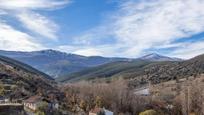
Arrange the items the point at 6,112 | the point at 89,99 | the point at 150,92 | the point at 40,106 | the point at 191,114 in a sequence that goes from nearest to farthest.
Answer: the point at 6,112 → the point at 40,106 → the point at 191,114 → the point at 89,99 → the point at 150,92

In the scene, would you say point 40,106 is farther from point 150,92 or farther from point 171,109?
point 150,92

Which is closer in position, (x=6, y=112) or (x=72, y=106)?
(x=6, y=112)

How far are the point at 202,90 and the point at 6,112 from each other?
121242 mm

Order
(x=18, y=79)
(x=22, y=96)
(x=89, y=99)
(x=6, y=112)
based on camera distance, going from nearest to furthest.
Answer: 1. (x=6, y=112)
2. (x=22, y=96)
3. (x=89, y=99)
4. (x=18, y=79)

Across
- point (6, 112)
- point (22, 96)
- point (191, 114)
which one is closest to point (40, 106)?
point (22, 96)

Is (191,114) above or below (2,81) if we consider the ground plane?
below

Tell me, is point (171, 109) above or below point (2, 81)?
below

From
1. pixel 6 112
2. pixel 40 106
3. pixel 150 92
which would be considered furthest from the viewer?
pixel 150 92

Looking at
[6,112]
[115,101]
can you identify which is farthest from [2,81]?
[6,112]

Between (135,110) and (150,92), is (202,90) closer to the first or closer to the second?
(135,110)

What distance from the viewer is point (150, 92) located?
169125 millimetres

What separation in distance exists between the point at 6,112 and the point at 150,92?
161 meters

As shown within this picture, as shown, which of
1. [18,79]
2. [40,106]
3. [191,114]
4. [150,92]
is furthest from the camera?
[150,92]

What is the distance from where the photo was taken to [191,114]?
107375 millimetres
